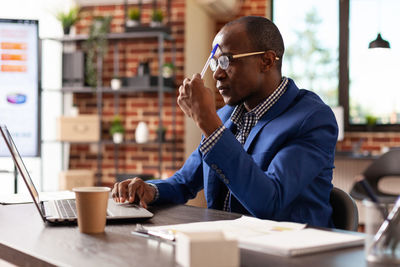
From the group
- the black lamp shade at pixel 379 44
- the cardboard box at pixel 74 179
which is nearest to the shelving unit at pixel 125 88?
the cardboard box at pixel 74 179

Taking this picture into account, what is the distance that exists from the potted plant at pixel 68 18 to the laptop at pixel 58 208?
3.71m

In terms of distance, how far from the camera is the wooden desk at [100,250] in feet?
2.85

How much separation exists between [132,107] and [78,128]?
575 millimetres

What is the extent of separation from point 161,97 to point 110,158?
88cm

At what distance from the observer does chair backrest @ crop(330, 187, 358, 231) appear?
1403 mm

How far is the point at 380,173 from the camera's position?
0.89m

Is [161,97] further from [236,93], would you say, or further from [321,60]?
[236,93]

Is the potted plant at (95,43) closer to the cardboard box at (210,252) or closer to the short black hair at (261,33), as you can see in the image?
the short black hair at (261,33)

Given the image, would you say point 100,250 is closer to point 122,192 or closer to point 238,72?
point 122,192

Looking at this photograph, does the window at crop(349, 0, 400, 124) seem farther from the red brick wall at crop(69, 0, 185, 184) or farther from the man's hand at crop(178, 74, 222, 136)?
the man's hand at crop(178, 74, 222, 136)

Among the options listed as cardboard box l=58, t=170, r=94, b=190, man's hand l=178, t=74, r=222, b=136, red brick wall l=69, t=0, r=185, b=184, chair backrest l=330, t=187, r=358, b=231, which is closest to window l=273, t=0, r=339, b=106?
red brick wall l=69, t=0, r=185, b=184

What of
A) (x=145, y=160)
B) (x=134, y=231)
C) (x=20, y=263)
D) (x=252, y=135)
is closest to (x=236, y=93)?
(x=252, y=135)

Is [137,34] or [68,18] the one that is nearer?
[137,34]

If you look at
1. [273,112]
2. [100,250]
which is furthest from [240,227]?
[273,112]
